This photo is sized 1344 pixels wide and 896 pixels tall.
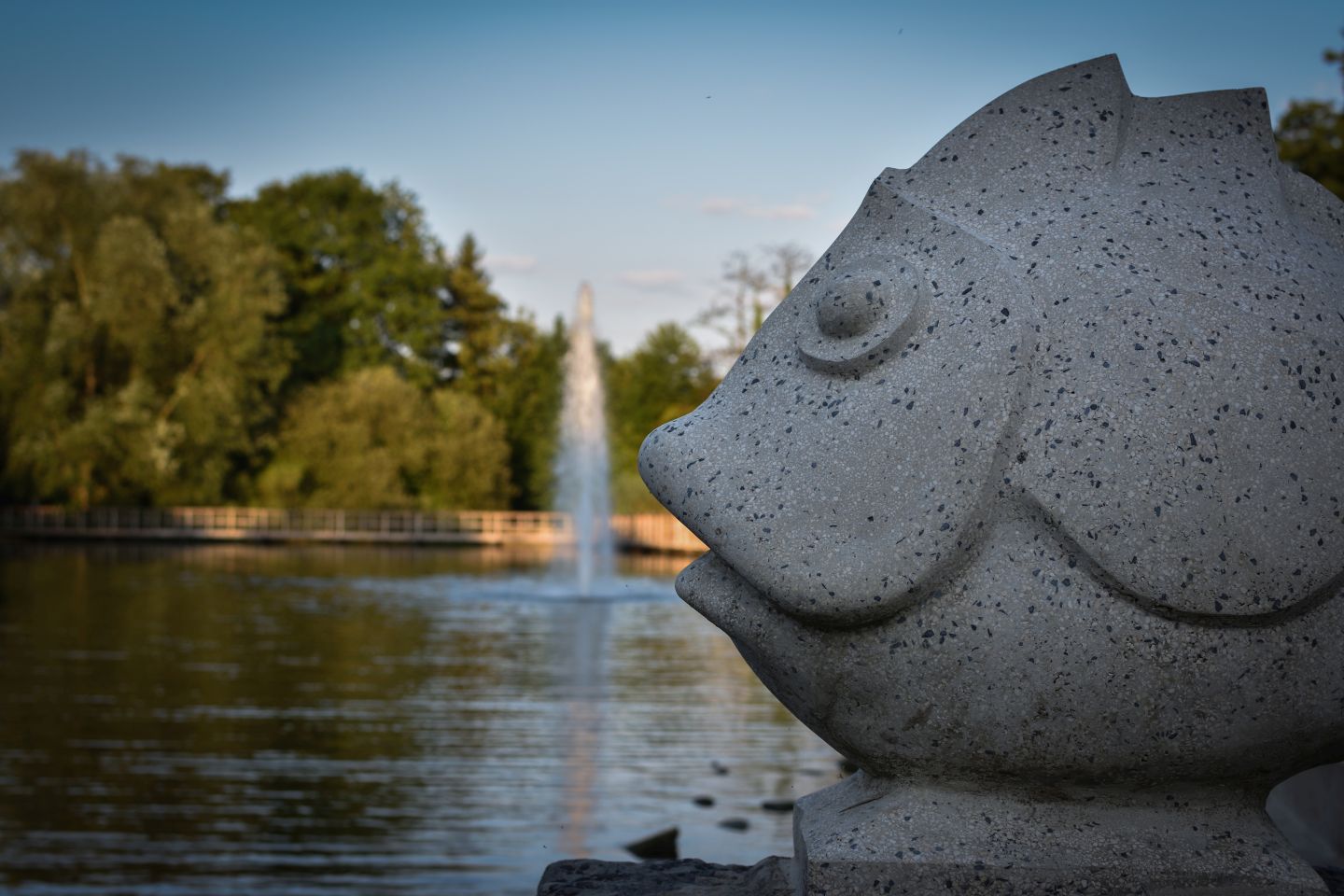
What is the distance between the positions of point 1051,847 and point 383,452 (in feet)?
163

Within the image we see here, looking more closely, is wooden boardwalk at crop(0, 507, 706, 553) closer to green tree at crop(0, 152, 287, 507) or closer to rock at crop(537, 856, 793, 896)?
green tree at crop(0, 152, 287, 507)

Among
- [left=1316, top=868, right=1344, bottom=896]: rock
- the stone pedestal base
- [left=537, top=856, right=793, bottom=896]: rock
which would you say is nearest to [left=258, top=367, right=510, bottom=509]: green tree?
[left=537, top=856, right=793, bottom=896]: rock

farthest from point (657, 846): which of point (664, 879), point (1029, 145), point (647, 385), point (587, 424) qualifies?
point (647, 385)

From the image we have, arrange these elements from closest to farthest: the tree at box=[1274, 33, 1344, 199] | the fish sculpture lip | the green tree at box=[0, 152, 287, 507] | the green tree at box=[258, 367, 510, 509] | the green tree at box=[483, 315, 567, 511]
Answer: the fish sculpture lip < the tree at box=[1274, 33, 1344, 199] < the green tree at box=[0, 152, 287, 507] < the green tree at box=[258, 367, 510, 509] < the green tree at box=[483, 315, 567, 511]

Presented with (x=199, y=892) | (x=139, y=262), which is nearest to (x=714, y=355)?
(x=139, y=262)

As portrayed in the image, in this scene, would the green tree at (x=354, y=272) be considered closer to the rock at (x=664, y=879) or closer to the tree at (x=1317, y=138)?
the tree at (x=1317, y=138)

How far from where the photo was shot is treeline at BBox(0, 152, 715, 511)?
4606 cm

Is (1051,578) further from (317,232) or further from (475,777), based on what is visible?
(317,232)

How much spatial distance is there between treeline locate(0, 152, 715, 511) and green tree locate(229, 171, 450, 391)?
0.14 metres

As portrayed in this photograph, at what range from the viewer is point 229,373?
163ft

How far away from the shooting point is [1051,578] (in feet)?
12.7

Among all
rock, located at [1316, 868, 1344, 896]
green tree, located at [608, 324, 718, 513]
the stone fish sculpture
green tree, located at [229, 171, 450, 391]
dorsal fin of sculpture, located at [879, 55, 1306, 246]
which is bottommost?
rock, located at [1316, 868, 1344, 896]

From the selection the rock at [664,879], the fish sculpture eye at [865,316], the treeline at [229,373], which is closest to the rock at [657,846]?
the rock at [664,879]

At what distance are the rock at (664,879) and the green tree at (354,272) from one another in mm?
61072
